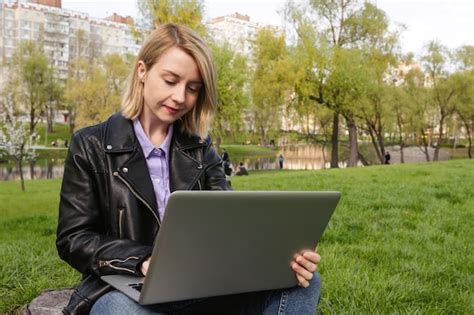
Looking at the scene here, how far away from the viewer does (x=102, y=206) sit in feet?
5.78

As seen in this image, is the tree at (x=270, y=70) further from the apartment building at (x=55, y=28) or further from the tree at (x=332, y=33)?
the apartment building at (x=55, y=28)

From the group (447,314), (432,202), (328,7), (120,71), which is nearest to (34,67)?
(120,71)

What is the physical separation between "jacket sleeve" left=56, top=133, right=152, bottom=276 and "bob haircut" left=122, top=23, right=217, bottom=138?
0.80ft

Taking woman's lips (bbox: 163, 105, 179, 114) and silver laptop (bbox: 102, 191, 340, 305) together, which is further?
woman's lips (bbox: 163, 105, 179, 114)

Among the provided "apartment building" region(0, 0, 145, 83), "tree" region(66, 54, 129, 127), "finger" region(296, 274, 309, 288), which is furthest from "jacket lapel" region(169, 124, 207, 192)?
"apartment building" region(0, 0, 145, 83)

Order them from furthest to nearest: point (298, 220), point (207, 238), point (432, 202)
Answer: point (432, 202) < point (298, 220) < point (207, 238)

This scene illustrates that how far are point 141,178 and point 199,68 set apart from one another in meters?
0.41

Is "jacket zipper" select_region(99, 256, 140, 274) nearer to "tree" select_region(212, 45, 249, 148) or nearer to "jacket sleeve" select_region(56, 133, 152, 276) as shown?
"jacket sleeve" select_region(56, 133, 152, 276)

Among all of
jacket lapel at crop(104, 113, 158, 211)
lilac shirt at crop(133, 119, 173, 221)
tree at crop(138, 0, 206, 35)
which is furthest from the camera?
tree at crop(138, 0, 206, 35)

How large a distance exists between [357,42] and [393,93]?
3808 mm

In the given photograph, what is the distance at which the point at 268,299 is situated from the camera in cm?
171

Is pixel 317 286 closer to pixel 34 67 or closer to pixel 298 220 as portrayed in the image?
pixel 298 220

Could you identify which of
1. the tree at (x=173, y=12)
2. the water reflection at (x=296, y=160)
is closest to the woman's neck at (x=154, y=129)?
the tree at (x=173, y=12)

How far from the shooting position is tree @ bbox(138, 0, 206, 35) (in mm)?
23234
